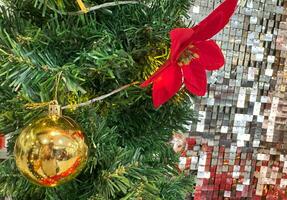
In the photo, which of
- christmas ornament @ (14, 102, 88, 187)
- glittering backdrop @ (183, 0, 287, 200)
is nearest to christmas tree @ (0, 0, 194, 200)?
christmas ornament @ (14, 102, 88, 187)

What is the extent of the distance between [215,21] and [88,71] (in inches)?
7.0

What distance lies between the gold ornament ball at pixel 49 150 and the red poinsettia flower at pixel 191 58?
0.36 feet

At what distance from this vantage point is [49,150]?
0.54m

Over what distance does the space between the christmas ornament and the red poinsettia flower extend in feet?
0.36

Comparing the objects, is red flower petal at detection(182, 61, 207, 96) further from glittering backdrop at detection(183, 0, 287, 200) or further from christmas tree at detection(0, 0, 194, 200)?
glittering backdrop at detection(183, 0, 287, 200)

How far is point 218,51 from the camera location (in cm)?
58

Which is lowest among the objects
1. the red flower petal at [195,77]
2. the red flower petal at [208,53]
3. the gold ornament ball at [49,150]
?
the gold ornament ball at [49,150]

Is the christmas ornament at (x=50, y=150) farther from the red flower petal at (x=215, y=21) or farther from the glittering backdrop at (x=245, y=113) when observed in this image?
the glittering backdrop at (x=245, y=113)

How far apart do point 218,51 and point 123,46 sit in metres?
0.15

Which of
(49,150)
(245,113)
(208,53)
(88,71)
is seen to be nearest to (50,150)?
(49,150)

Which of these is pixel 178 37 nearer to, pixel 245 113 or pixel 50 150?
pixel 50 150

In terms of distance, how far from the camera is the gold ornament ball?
54cm

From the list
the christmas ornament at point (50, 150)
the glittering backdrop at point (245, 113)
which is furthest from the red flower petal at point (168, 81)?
the glittering backdrop at point (245, 113)

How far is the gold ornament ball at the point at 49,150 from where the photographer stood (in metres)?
0.54
